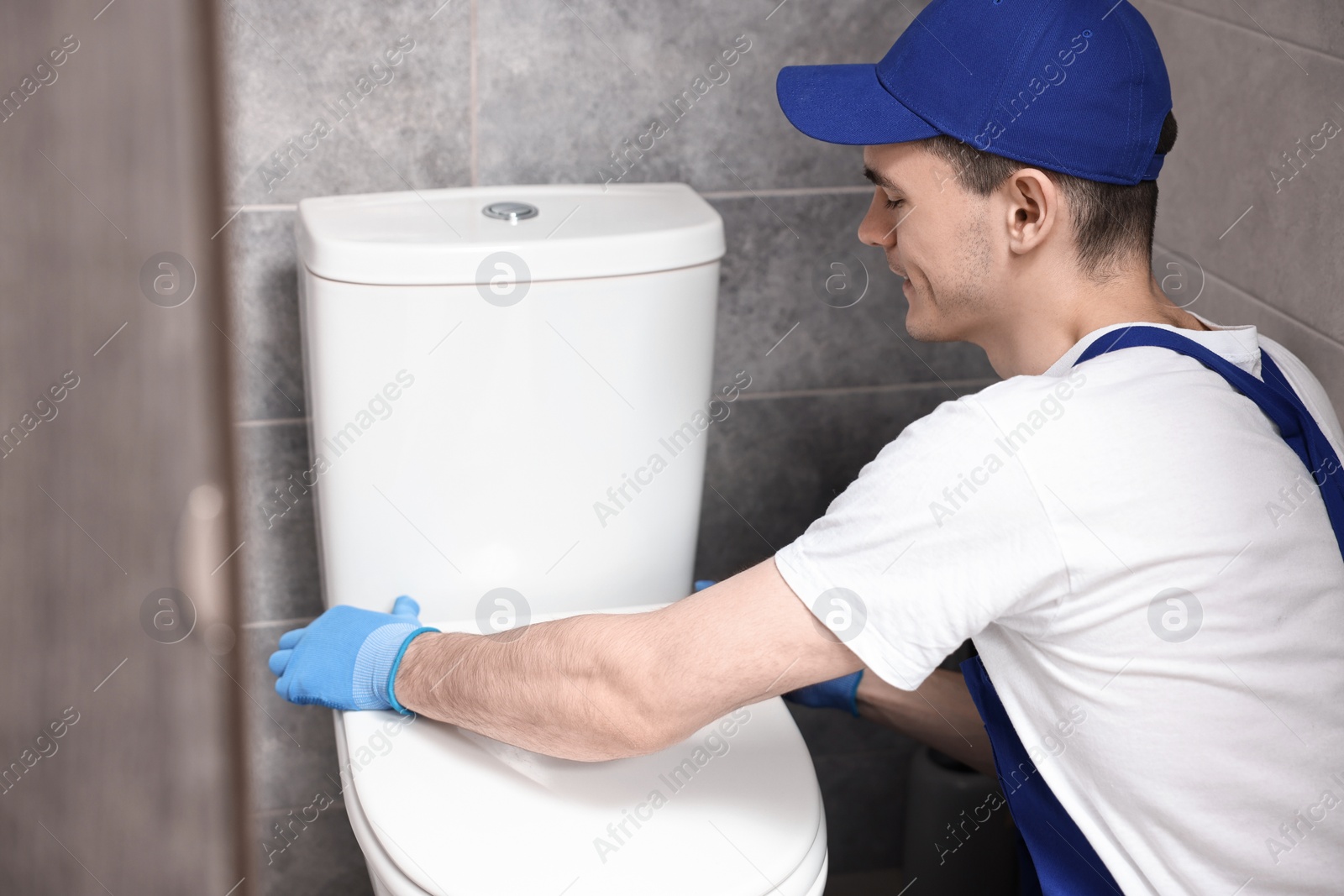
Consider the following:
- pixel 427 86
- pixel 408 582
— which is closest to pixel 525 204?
pixel 427 86

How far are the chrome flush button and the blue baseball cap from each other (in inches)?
13.9

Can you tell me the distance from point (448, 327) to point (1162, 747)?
676 mm

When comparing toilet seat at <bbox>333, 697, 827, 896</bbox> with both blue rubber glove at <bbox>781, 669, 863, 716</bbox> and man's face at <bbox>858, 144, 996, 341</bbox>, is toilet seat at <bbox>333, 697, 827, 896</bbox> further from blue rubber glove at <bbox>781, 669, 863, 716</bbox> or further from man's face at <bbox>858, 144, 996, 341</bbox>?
man's face at <bbox>858, 144, 996, 341</bbox>

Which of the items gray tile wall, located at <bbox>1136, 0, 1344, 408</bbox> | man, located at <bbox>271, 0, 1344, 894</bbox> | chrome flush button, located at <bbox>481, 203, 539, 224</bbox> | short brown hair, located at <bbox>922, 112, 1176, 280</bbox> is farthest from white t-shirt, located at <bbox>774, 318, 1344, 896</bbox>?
chrome flush button, located at <bbox>481, 203, 539, 224</bbox>

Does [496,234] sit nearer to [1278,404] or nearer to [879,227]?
[879,227]

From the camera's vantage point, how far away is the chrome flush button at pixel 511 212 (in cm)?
111

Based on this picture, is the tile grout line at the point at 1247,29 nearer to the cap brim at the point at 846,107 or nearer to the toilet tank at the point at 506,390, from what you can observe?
the cap brim at the point at 846,107

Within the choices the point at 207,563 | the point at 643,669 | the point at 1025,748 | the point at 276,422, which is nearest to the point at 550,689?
the point at 643,669

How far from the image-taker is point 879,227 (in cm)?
96

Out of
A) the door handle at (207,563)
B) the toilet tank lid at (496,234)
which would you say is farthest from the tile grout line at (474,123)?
the door handle at (207,563)

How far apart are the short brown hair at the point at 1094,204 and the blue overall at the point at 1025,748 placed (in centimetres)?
7

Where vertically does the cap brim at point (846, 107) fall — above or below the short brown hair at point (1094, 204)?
above

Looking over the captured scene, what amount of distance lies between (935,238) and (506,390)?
1.40 feet

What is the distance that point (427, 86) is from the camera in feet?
3.90
